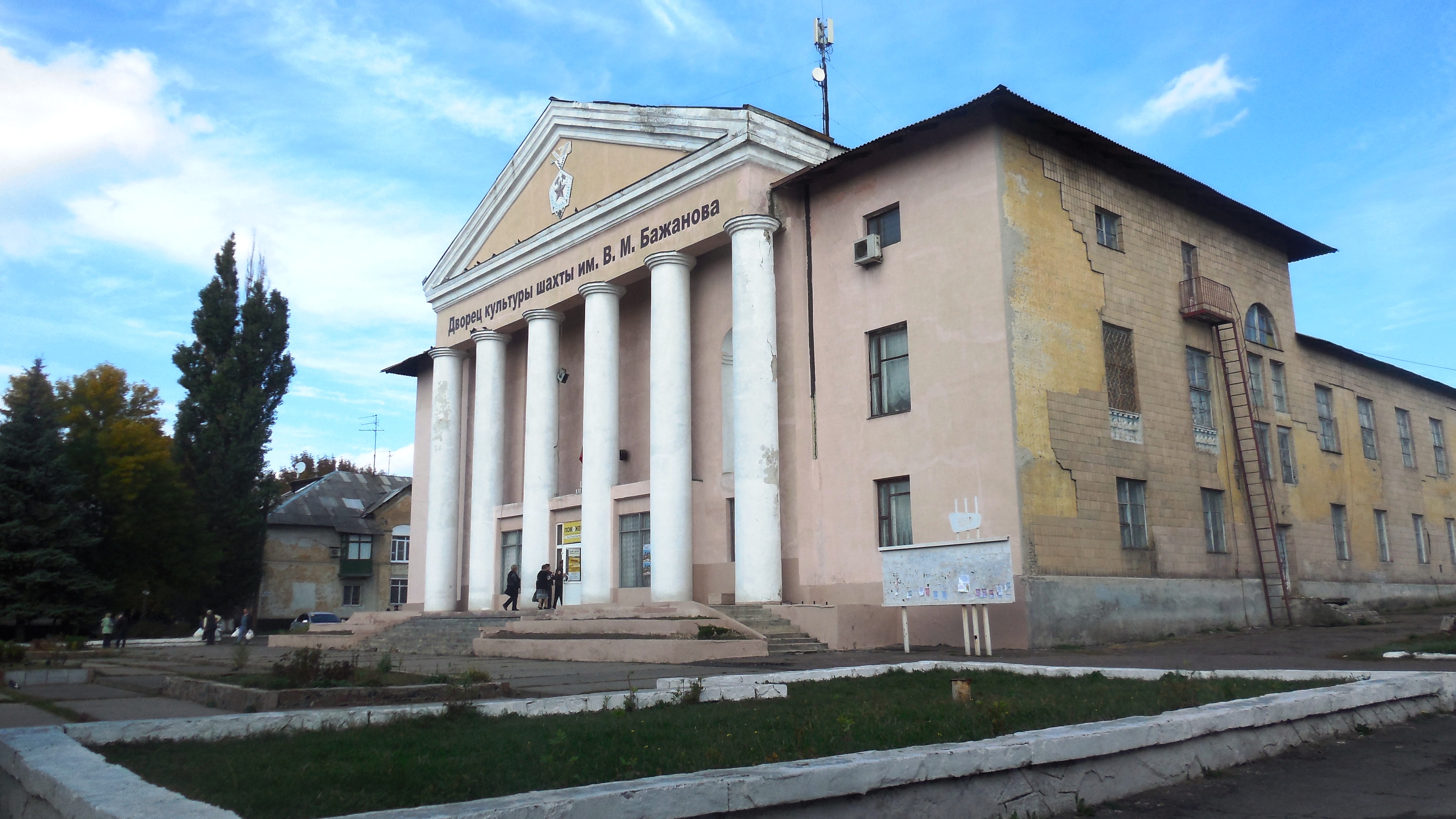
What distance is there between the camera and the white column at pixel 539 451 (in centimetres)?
2873

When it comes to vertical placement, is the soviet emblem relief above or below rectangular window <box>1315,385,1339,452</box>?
above

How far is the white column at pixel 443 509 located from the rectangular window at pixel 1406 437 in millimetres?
30250

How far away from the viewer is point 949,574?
16984 mm

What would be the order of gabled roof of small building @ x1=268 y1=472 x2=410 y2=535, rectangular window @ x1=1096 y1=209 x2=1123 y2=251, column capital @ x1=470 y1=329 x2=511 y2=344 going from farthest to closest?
gabled roof of small building @ x1=268 y1=472 x2=410 y2=535 < column capital @ x1=470 y1=329 x2=511 y2=344 < rectangular window @ x1=1096 y1=209 x2=1123 y2=251

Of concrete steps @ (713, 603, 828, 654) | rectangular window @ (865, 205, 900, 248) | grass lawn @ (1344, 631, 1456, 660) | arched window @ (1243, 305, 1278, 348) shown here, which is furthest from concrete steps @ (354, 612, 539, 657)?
arched window @ (1243, 305, 1278, 348)

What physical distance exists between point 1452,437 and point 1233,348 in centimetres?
1717

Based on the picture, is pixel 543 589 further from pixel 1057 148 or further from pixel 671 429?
pixel 1057 148

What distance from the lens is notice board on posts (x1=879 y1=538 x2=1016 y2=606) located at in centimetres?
1627

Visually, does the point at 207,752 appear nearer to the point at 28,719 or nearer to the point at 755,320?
the point at 28,719

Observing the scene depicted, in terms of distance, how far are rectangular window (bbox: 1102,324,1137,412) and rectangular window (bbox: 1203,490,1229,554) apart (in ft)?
11.2

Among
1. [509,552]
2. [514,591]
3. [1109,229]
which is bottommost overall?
[514,591]

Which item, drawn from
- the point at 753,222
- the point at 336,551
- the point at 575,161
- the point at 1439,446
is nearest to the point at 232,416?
the point at 336,551

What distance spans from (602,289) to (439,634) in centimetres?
985

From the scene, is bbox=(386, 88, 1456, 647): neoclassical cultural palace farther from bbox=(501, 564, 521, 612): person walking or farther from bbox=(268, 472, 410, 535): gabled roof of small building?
bbox=(268, 472, 410, 535): gabled roof of small building
